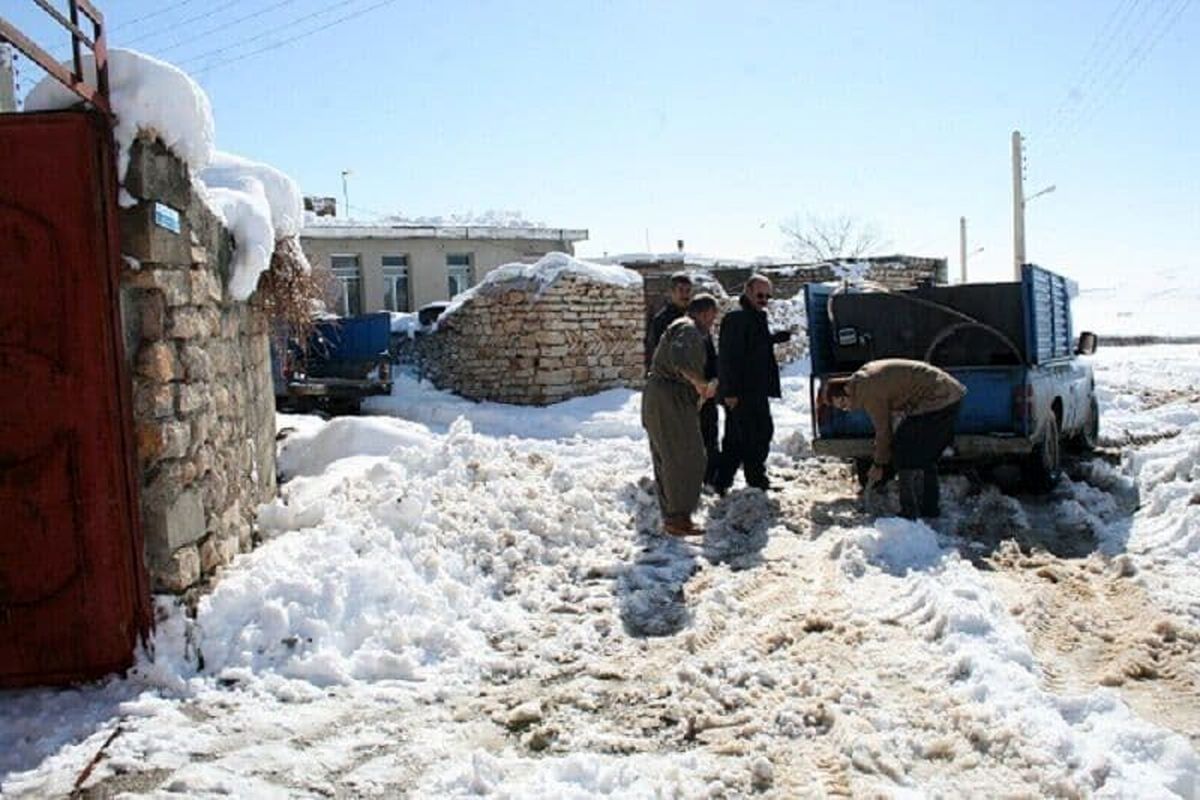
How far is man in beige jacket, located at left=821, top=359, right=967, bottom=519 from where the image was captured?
23.1 feet

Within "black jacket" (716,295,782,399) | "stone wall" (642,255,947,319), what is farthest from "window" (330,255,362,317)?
"black jacket" (716,295,782,399)

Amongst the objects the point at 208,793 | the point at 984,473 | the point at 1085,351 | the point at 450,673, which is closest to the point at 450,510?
the point at 450,673

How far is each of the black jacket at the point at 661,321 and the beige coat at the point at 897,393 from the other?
1894 mm

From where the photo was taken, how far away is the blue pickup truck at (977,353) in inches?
307

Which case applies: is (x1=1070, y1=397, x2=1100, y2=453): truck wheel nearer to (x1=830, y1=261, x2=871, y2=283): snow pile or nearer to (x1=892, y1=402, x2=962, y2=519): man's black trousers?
(x1=892, y1=402, x2=962, y2=519): man's black trousers

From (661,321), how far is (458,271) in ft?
63.7

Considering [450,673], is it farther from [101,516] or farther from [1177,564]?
[1177,564]

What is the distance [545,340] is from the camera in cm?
1500

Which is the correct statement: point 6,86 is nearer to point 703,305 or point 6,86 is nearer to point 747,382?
point 703,305

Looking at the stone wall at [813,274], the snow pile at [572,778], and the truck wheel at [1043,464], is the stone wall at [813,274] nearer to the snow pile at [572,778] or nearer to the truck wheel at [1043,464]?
the truck wheel at [1043,464]

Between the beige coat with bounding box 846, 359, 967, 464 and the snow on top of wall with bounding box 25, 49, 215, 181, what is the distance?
4.62 meters

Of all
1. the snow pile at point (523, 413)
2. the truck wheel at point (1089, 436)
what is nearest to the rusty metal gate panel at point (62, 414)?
the snow pile at point (523, 413)

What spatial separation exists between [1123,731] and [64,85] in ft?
14.9

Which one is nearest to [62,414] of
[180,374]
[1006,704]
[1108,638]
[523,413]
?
[180,374]
